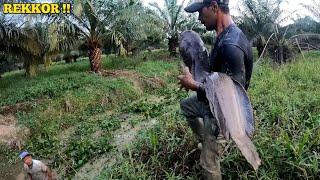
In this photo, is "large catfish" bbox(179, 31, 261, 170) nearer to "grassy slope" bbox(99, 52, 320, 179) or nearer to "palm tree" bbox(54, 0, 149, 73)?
"grassy slope" bbox(99, 52, 320, 179)

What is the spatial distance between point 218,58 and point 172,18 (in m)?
16.1

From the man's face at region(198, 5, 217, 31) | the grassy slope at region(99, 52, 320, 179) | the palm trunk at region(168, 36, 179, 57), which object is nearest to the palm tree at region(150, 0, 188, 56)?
the palm trunk at region(168, 36, 179, 57)

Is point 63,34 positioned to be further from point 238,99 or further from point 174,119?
point 238,99

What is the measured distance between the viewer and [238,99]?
2.45m

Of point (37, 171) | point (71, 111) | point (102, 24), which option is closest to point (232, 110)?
point (37, 171)

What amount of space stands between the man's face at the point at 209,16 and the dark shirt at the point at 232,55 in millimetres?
102

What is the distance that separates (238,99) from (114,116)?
671 centimetres

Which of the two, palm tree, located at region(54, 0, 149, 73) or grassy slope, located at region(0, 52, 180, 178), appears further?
palm tree, located at region(54, 0, 149, 73)

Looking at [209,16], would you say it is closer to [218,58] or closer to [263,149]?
[218,58]

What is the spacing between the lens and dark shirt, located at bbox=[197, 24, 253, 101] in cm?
236

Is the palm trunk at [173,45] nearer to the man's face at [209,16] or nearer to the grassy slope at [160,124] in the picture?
the grassy slope at [160,124]

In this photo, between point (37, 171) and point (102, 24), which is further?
point (102, 24)

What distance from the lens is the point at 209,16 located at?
2.49 metres

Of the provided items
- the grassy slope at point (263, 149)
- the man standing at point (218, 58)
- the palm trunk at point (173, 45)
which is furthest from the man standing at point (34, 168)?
the palm trunk at point (173, 45)
